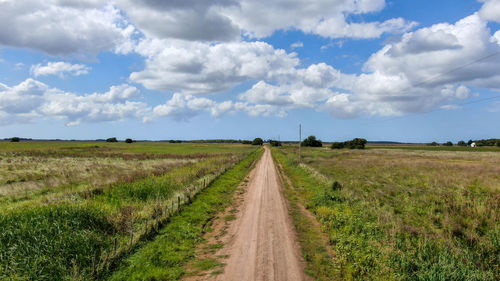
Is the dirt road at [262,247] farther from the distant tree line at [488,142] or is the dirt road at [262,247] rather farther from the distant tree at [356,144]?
the distant tree line at [488,142]

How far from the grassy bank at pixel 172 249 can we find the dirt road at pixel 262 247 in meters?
1.57

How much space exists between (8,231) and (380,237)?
14121 millimetres

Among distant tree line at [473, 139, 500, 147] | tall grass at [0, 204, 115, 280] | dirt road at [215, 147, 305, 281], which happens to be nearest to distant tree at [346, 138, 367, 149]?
distant tree line at [473, 139, 500, 147]

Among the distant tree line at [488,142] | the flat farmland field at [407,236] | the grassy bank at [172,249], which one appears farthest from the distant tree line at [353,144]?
the grassy bank at [172,249]

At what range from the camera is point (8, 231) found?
333 inches

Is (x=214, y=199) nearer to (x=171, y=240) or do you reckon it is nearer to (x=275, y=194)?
(x=275, y=194)

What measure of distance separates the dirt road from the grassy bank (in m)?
1.57

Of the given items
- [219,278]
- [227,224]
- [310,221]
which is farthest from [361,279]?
[227,224]

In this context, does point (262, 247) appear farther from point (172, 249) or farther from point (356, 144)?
point (356, 144)

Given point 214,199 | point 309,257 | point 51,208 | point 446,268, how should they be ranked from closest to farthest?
1. point 446,268
2. point 309,257
3. point 51,208
4. point 214,199

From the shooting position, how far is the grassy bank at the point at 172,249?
7833 mm

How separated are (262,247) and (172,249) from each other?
362 cm

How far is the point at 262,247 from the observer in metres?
9.88

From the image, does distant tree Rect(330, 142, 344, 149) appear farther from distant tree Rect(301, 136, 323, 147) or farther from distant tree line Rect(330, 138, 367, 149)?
distant tree Rect(301, 136, 323, 147)
